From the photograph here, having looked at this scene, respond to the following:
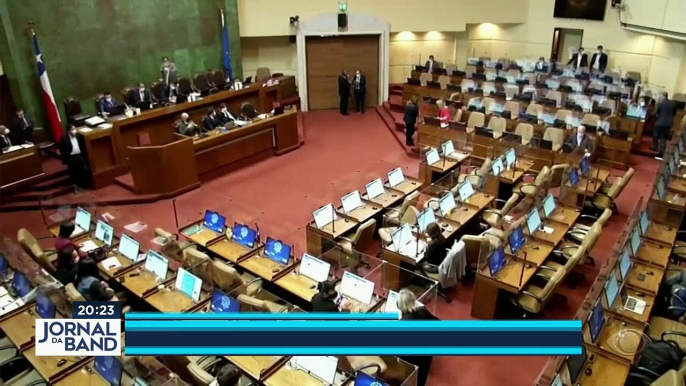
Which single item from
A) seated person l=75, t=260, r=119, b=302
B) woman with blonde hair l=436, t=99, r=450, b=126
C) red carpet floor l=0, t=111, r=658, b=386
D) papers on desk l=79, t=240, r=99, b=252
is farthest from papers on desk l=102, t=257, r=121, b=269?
woman with blonde hair l=436, t=99, r=450, b=126

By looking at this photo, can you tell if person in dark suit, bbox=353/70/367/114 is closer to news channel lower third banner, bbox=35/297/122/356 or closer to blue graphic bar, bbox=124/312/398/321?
news channel lower third banner, bbox=35/297/122/356

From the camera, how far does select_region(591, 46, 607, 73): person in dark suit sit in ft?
56.1

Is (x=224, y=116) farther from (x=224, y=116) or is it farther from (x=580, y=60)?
(x=580, y=60)

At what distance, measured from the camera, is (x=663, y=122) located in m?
12.3

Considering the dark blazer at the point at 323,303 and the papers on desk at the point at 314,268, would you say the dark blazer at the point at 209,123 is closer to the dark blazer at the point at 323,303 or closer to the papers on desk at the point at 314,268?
the papers on desk at the point at 314,268

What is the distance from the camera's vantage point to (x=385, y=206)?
9.21 m

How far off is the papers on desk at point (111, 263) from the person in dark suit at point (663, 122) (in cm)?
1178

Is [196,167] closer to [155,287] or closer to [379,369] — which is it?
[155,287]

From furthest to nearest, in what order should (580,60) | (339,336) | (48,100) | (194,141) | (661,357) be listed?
(580,60) → (48,100) → (194,141) → (661,357) → (339,336)

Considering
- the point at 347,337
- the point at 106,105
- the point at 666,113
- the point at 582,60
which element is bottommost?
the point at 666,113

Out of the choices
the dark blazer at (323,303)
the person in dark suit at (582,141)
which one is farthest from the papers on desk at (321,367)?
the person in dark suit at (582,141)

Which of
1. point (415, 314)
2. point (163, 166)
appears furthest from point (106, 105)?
point (415, 314)

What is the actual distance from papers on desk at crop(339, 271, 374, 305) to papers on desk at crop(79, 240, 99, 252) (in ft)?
13.4

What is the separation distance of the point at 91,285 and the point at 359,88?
11.8 meters
